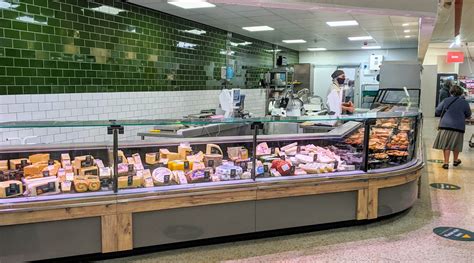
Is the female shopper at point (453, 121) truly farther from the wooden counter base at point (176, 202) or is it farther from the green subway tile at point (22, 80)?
the green subway tile at point (22, 80)

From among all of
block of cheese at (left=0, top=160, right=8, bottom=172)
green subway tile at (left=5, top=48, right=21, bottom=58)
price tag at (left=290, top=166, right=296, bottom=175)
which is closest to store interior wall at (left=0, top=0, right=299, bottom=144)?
green subway tile at (left=5, top=48, right=21, bottom=58)

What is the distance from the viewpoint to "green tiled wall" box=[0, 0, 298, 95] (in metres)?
4.85

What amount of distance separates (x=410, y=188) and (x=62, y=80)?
4.67 meters

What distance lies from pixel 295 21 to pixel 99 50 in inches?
174

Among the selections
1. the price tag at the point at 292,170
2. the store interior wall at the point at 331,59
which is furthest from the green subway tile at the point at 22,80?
the store interior wall at the point at 331,59

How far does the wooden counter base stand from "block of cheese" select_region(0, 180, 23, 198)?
129 mm

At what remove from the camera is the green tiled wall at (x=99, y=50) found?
4848 mm

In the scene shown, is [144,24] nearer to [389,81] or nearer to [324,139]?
[324,139]

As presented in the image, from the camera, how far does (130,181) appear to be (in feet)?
11.0

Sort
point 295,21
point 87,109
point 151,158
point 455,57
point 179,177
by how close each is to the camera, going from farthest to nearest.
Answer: point 455,57, point 295,21, point 87,109, point 151,158, point 179,177

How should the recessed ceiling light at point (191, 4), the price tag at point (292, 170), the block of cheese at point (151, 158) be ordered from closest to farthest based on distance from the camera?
the block of cheese at point (151, 158) → the price tag at point (292, 170) → the recessed ceiling light at point (191, 4)

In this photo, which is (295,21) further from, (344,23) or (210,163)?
(210,163)

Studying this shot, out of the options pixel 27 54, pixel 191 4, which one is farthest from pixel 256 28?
pixel 27 54

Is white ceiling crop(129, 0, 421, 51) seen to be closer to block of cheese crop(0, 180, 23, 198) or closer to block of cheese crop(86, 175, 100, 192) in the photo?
block of cheese crop(86, 175, 100, 192)
